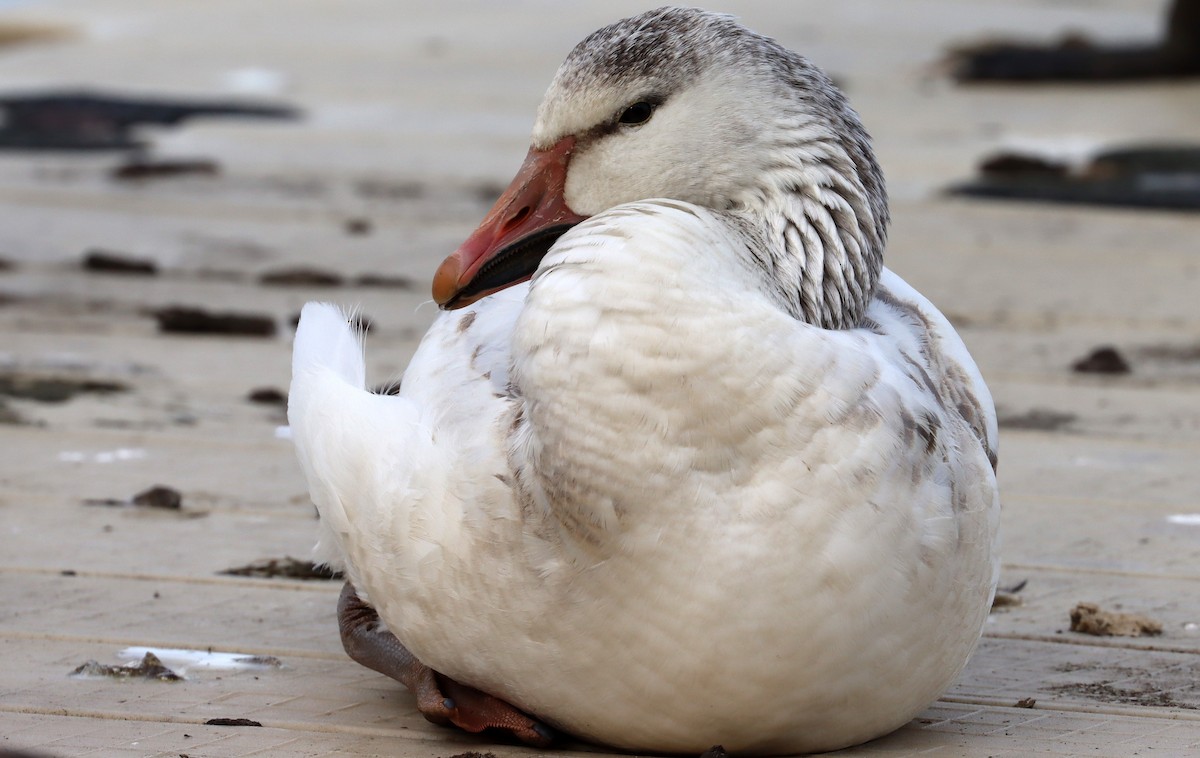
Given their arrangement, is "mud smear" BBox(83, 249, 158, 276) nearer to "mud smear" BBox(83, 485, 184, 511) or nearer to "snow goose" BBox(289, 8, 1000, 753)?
"mud smear" BBox(83, 485, 184, 511)

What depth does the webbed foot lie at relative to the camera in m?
2.87

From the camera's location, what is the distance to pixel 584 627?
2.62 metres

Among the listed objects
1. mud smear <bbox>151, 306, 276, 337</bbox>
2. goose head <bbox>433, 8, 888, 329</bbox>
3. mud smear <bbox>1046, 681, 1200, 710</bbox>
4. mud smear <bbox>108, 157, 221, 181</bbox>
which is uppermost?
goose head <bbox>433, 8, 888, 329</bbox>

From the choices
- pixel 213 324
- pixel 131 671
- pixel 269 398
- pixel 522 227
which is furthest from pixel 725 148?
pixel 213 324

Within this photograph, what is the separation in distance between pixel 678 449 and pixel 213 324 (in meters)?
4.04

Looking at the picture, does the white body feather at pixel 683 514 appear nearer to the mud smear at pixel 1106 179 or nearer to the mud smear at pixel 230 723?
the mud smear at pixel 230 723

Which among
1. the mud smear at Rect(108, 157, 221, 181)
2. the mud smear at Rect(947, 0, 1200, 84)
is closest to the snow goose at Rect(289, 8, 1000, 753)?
the mud smear at Rect(108, 157, 221, 181)

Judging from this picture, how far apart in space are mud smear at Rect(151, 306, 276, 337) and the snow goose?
3.15 meters

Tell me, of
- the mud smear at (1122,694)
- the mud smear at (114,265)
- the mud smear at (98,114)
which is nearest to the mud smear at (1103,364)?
the mud smear at (1122,694)

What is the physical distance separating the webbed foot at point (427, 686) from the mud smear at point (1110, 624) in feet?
4.10

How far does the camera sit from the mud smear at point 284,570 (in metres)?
3.85

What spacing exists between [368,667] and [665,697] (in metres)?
0.81

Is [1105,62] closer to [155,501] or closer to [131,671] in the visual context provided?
[155,501]

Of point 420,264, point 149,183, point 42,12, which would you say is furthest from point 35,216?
point 42,12
